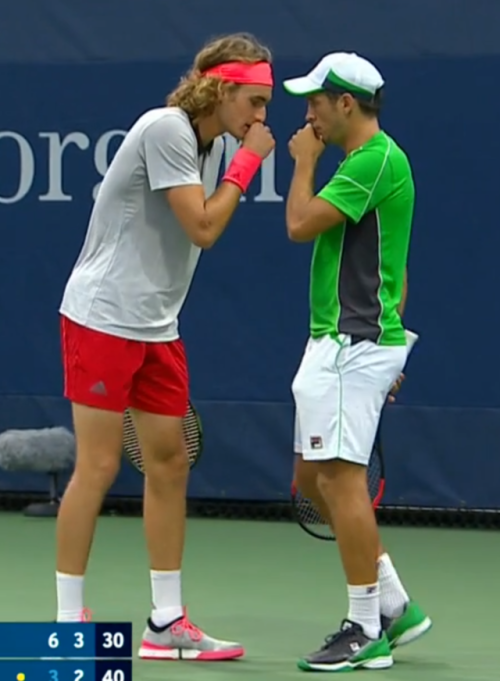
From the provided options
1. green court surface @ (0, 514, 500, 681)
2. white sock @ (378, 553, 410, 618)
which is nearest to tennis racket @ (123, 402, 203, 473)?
green court surface @ (0, 514, 500, 681)

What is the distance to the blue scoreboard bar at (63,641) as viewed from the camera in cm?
296

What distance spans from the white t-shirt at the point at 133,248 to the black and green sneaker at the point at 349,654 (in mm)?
743

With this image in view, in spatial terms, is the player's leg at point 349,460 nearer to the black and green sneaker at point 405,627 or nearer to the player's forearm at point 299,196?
the black and green sneaker at point 405,627

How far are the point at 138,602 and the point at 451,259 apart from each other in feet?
6.03

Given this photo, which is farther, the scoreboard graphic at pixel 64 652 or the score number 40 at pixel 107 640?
the score number 40 at pixel 107 640

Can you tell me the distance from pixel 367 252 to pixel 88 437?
703mm

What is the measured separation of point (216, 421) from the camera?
20.4ft

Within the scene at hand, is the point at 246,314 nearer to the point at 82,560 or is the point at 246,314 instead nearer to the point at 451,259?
the point at 451,259

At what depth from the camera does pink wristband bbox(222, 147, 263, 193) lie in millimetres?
3908

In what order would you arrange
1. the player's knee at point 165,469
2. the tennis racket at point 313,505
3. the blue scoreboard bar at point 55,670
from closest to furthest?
1. the blue scoreboard bar at point 55,670
2. the player's knee at point 165,469
3. the tennis racket at point 313,505

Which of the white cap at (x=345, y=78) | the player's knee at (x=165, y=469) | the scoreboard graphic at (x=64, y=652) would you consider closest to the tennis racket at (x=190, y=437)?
the player's knee at (x=165, y=469)

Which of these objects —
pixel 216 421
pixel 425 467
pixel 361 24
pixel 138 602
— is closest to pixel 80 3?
pixel 361 24

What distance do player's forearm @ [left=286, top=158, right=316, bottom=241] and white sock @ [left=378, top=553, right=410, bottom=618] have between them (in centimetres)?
76

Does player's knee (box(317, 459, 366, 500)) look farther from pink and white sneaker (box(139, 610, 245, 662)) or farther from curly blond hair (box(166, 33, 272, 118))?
curly blond hair (box(166, 33, 272, 118))
